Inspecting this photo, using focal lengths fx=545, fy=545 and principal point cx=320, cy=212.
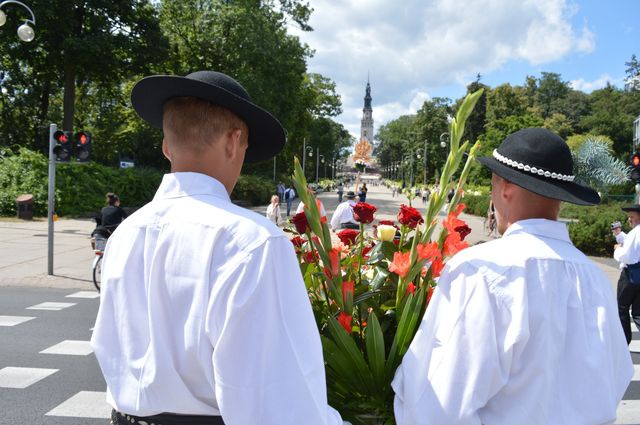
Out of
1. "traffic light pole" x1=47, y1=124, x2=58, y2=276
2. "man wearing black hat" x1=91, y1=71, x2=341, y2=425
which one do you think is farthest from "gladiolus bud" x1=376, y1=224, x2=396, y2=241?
"traffic light pole" x1=47, y1=124, x2=58, y2=276

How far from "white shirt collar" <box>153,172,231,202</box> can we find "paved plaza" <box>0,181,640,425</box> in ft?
12.6

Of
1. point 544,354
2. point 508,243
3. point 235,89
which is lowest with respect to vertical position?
point 544,354

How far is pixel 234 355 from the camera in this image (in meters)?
1.24

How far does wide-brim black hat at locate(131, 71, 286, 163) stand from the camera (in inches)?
59.1

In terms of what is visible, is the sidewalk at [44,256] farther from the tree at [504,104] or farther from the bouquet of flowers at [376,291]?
the tree at [504,104]

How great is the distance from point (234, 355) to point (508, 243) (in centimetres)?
96

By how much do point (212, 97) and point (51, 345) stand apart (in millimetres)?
6319

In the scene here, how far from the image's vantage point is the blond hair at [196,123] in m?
1.53

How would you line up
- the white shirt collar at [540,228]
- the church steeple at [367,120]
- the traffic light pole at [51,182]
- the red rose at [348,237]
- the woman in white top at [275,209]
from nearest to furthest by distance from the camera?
the white shirt collar at [540,228] → the red rose at [348,237] → the traffic light pole at [51,182] → the woman in white top at [275,209] → the church steeple at [367,120]

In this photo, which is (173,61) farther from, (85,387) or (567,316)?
(567,316)

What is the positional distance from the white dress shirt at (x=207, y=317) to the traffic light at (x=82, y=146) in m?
11.2

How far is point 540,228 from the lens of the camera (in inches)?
69.5

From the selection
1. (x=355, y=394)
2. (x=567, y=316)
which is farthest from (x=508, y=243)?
(x=355, y=394)

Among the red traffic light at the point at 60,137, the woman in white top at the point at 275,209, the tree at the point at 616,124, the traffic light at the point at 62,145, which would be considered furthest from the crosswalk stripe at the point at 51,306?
the tree at the point at 616,124
